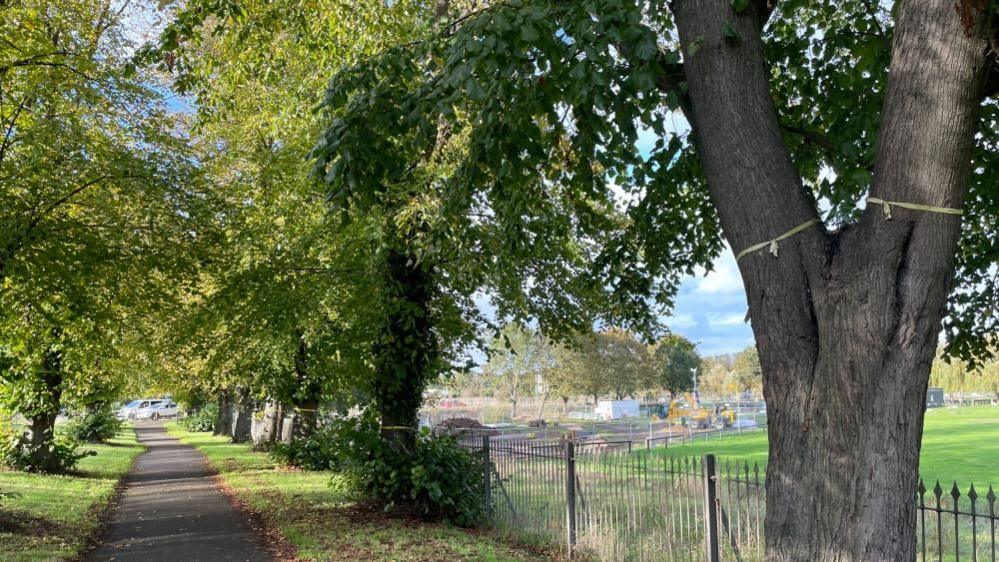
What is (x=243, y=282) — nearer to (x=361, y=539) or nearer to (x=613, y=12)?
(x=361, y=539)

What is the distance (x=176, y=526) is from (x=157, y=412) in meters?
80.9

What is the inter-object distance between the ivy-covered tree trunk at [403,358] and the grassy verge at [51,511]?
4742 millimetres

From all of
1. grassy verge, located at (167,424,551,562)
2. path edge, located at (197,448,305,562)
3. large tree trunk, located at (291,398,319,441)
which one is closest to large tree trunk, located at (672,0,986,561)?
grassy verge, located at (167,424,551,562)

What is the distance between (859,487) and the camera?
405 centimetres

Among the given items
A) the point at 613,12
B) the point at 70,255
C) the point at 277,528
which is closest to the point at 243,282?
the point at 70,255

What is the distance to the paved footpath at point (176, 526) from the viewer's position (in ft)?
34.8

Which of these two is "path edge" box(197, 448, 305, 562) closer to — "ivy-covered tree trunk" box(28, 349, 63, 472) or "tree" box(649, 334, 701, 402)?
"ivy-covered tree trunk" box(28, 349, 63, 472)

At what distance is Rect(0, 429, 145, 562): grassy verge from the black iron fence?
6.06 metres

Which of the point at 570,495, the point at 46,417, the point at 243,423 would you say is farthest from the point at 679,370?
the point at 570,495

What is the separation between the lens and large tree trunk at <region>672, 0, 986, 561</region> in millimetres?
4027

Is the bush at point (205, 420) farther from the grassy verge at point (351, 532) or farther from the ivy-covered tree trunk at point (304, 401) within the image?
the grassy verge at point (351, 532)

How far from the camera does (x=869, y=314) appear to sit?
13.4 feet

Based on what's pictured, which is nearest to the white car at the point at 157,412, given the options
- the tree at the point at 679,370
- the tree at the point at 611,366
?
the tree at the point at 611,366

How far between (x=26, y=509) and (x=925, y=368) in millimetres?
14222
